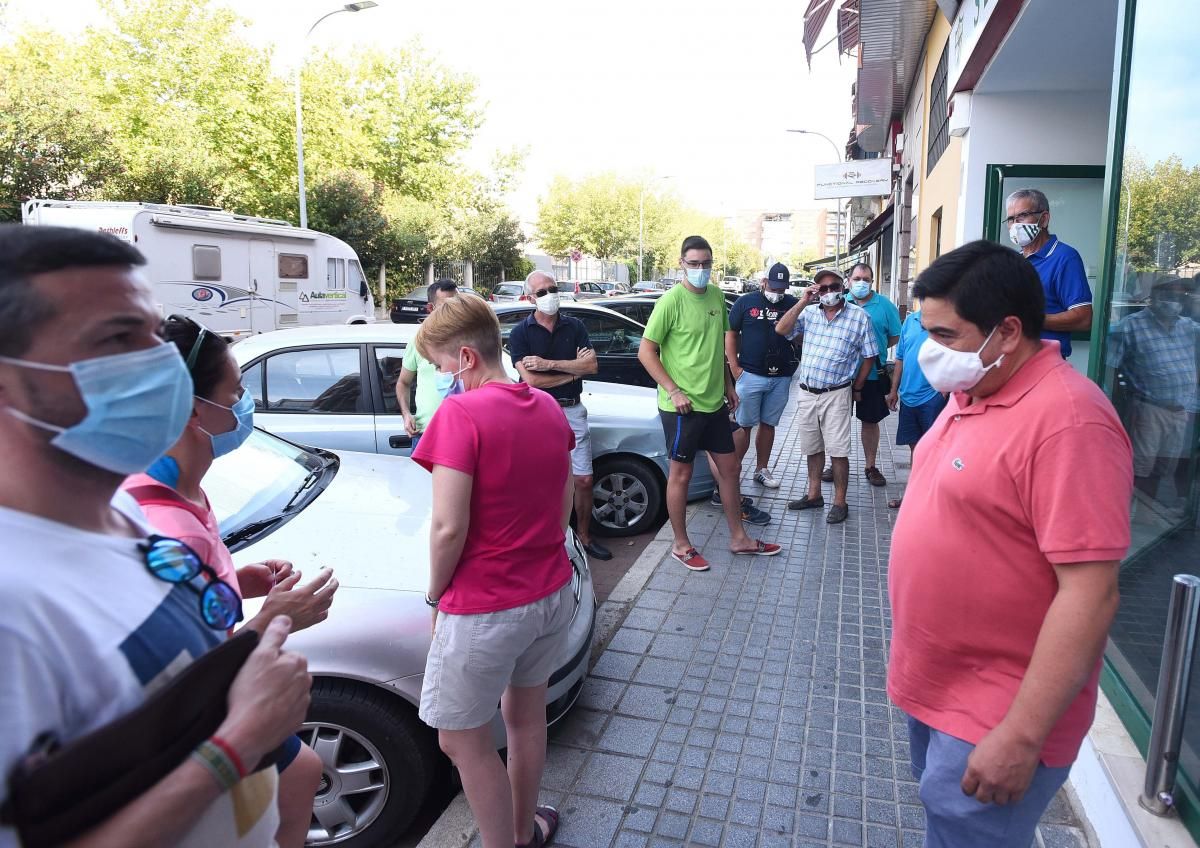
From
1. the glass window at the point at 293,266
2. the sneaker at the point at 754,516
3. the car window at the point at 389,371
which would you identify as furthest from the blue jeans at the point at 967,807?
the glass window at the point at 293,266

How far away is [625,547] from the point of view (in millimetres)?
6047

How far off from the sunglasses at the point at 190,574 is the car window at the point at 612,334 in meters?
6.89

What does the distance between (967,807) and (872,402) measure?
5679 millimetres

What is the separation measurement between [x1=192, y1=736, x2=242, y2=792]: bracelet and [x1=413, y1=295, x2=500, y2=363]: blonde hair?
1.55 meters

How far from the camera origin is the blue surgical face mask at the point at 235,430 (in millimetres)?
2178

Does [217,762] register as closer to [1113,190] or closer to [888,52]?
[1113,190]

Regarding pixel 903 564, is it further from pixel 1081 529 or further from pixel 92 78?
pixel 92 78

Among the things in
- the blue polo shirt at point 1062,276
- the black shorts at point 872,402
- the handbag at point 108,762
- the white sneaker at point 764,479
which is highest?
the blue polo shirt at point 1062,276

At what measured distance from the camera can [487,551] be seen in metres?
2.37

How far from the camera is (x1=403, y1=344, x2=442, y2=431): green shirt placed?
4.80 metres

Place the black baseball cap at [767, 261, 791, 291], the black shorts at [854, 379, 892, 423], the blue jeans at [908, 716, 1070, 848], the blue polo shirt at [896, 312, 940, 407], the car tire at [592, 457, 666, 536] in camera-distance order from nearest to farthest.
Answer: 1. the blue jeans at [908, 716, 1070, 848]
2. the blue polo shirt at [896, 312, 940, 407]
3. the car tire at [592, 457, 666, 536]
4. the black baseball cap at [767, 261, 791, 291]
5. the black shorts at [854, 379, 892, 423]

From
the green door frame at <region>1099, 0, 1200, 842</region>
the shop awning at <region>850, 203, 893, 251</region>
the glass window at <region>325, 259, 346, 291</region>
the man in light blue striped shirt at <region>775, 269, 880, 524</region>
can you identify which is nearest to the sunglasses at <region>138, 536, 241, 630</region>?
the green door frame at <region>1099, 0, 1200, 842</region>

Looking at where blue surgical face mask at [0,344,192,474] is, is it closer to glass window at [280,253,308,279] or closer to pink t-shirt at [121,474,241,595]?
pink t-shirt at [121,474,241,595]

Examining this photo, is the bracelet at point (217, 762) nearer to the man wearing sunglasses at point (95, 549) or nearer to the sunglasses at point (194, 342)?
the man wearing sunglasses at point (95, 549)
